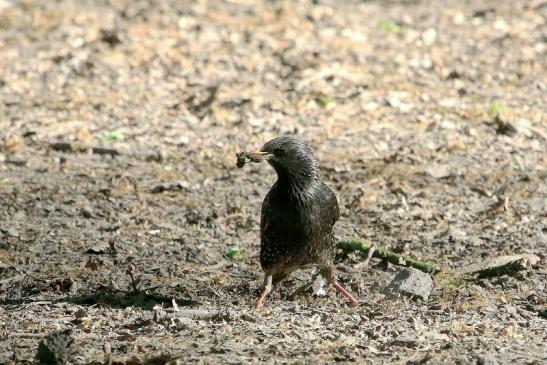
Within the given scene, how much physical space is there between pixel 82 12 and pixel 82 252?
7.82 meters

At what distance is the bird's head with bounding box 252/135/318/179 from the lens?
7.31 metres

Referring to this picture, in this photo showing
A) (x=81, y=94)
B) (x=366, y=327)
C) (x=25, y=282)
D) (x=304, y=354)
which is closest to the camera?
(x=304, y=354)

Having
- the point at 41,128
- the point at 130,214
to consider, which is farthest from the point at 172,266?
the point at 41,128

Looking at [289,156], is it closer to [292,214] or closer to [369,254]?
[292,214]

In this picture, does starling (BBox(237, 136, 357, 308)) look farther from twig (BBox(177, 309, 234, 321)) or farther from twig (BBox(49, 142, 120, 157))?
twig (BBox(49, 142, 120, 157))

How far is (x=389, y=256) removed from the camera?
8023 millimetres

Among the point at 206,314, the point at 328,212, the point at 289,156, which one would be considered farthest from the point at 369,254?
the point at 206,314

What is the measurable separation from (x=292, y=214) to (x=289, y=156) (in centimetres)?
39

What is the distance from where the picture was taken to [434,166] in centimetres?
1052

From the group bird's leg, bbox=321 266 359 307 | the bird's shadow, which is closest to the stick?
bird's leg, bbox=321 266 359 307

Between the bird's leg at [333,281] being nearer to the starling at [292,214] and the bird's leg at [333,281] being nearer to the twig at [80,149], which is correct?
the starling at [292,214]

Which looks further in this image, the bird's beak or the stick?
the stick

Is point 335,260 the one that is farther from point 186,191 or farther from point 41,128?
point 41,128

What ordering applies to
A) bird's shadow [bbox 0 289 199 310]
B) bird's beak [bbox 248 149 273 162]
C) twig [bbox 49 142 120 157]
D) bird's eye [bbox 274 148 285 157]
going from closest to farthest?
bird's shadow [bbox 0 289 199 310] < bird's beak [bbox 248 149 273 162] < bird's eye [bbox 274 148 285 157] < twig [bbox 49 142 120 157]
